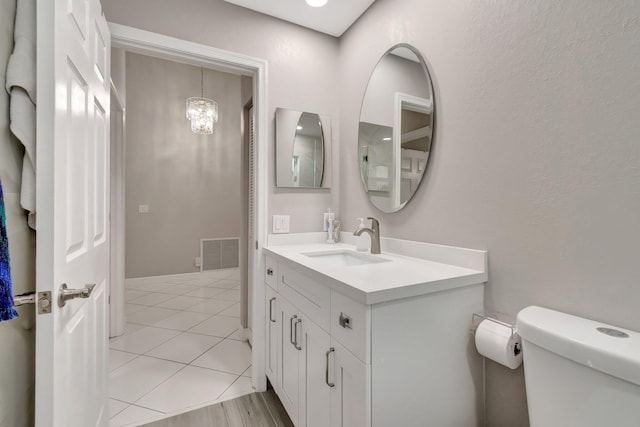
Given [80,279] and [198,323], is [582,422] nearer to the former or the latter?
[80,279]

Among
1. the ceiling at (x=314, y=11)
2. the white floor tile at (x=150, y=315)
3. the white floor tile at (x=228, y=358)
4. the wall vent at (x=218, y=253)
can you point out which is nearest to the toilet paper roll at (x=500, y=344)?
the white floor tile at (x=228, y=358)

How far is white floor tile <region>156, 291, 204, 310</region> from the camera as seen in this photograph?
3.17 meters

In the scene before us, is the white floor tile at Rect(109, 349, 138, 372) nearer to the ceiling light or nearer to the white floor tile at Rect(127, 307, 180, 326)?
the white floor tile at Rect(127, 307, 180, 326)

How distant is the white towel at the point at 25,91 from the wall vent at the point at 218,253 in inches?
149

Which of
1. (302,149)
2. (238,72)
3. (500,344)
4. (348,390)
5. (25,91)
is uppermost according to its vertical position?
(238,72)

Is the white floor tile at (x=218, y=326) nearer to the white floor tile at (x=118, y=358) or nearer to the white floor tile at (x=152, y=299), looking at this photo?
the white floor tile at (x=118, y=358)

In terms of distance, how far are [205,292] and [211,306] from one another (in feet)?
1.78

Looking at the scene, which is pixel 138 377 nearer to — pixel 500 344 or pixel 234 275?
pixel 500 344

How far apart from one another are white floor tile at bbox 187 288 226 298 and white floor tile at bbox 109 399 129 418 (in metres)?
1.90

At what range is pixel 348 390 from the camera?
0.94 m

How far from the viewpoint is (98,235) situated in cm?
125

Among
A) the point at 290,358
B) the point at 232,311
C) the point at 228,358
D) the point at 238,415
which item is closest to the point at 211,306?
the point at 232,311

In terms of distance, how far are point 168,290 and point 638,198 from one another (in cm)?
419

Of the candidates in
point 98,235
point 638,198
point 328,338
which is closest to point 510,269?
point 638,198
